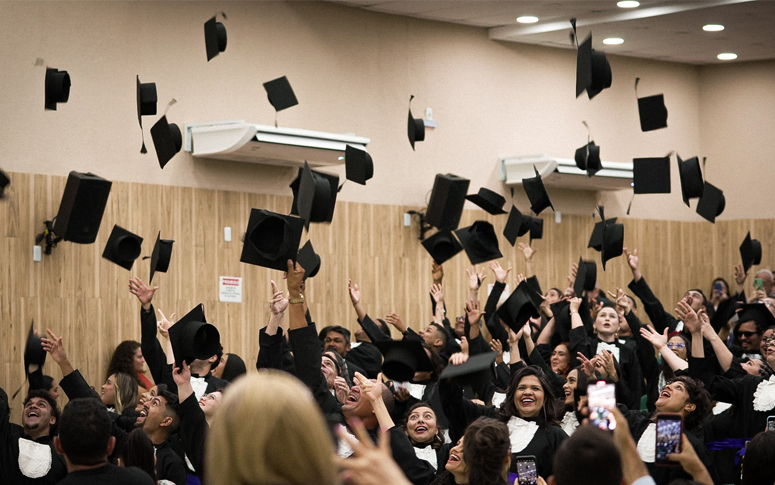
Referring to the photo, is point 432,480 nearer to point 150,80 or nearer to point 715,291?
point 150,80

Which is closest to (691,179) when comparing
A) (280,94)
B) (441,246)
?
(441,246)

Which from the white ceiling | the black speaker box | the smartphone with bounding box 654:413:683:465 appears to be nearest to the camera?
the smartphone with bounding box 654:413:683:465

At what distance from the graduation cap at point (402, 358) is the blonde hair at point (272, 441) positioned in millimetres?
4281

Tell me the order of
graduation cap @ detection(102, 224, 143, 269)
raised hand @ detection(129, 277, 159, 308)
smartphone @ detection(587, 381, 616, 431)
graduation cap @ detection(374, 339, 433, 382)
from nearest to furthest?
smartphone @ detection(587, 381, 616, 431) → graduation cap @ detection(374, 339, 433, 382) → raised hand @ detection(129, 277, 159, 308) → graduation cap @ detection(102, 224, 143, 269)

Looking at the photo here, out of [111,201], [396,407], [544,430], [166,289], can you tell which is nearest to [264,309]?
[166,289]

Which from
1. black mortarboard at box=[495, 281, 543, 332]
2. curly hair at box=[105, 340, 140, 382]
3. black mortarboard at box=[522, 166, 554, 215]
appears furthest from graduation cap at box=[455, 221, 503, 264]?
curly hair at box=[105, 340, 140, 382]

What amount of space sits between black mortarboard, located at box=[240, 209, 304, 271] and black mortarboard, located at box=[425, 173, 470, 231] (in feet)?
9.49

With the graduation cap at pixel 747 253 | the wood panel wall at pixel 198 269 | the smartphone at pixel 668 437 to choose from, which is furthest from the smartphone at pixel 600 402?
the graduation cap at pixel 747 253

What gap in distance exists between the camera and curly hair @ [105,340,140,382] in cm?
880

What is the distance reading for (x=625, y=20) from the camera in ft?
36.6

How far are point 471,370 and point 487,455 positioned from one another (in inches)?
33.1

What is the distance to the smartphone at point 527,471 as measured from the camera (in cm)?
389

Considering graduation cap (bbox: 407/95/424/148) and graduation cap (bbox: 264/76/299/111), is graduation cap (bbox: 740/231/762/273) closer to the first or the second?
graduation cap (bbox: 407/95/424/148)

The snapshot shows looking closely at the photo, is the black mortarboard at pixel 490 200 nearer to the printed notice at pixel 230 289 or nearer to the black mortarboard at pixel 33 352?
the printed notice at pixel 230 289
